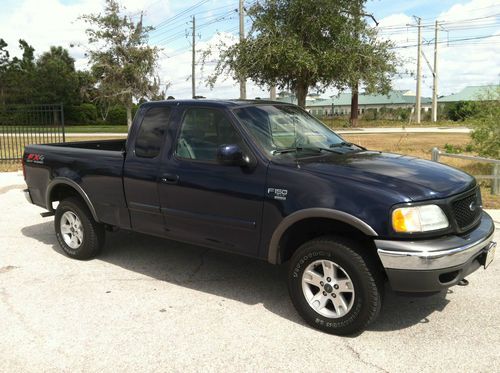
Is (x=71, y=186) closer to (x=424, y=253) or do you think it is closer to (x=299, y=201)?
(x=299, y=201)

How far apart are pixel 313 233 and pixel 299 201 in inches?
16.2

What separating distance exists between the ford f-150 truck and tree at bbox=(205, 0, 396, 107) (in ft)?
25.5

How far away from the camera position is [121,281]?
4883 millimetres

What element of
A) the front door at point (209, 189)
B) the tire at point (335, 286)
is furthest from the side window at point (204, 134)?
the tire at point (335, 286)

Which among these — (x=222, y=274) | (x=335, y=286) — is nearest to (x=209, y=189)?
(x=222, y=274)

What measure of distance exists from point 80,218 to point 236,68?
9.16 m

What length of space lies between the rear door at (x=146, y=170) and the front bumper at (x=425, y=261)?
2.24 meters

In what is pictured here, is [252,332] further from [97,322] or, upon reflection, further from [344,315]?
[97,322]

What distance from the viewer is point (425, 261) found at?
3266 millimetres

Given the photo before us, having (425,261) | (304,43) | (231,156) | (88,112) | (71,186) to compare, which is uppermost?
(304,43)

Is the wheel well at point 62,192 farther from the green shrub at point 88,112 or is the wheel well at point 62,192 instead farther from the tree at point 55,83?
the green shrub at point 88,112

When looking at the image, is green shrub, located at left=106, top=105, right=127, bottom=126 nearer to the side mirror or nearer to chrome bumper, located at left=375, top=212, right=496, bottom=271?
the side mirror

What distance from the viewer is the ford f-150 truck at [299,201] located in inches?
133

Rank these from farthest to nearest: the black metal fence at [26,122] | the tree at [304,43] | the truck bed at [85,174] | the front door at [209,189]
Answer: the black metal fence at [26,122] → the tree at [304,43] → the truck bed at [85,174] → the front door at [209,189]
